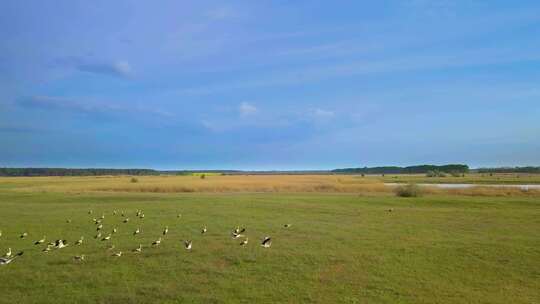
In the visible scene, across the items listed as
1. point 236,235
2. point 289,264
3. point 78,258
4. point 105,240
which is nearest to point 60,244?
point 105,240

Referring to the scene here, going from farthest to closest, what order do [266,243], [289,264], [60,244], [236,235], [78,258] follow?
1. [236,235]
2. [60,244]
3. [266,243]
4. [78,258]
5. [289,264]

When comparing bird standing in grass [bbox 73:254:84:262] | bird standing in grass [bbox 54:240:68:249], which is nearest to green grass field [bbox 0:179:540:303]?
bird standing in grass [bbox 73:254:84:262]

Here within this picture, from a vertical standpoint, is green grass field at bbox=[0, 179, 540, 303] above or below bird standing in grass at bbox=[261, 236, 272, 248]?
below

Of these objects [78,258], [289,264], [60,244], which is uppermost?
[60,244]

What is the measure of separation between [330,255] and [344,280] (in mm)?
2793

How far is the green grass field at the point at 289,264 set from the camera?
13.0m

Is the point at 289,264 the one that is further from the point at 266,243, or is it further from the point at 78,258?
the point at 78,258

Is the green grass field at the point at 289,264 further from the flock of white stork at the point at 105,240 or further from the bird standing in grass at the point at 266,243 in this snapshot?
the bird standing in grass at the point at 266,243

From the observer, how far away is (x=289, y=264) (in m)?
15.8

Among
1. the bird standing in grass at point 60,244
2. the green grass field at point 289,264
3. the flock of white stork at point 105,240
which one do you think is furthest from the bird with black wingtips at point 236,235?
the bird standing in grass at point 60,244

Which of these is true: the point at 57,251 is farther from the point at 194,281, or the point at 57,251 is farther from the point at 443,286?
the point at 443,286

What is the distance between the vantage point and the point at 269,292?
1306 cm

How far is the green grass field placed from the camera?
12961mm

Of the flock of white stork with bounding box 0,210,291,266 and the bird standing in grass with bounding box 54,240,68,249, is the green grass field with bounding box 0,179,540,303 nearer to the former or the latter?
the flock of white stork with bounding box 0,210,291,266
